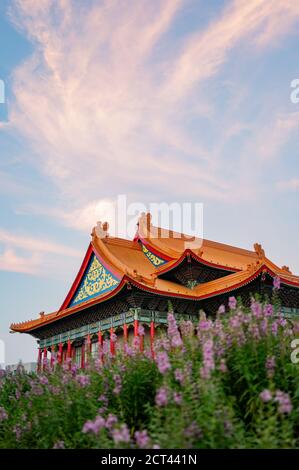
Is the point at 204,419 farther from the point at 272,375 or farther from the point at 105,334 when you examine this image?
the point at 105,334

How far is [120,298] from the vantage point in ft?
69.4

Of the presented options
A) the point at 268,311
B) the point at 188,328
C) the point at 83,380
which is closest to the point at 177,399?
the point at 83,380

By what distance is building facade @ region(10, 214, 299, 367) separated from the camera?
2008 centimetres

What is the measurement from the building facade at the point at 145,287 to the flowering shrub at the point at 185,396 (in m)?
10.6

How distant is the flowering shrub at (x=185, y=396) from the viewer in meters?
4.82

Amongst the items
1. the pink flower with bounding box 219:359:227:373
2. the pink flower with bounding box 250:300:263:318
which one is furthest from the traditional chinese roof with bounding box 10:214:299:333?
the pink flower with bounding box 219:359:227:373

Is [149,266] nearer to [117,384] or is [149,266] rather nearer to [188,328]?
[188,328]

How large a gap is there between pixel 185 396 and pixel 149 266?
1972cm

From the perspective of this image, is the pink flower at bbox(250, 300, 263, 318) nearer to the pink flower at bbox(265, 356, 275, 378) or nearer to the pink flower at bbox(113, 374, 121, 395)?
the pink flower at bbox(265, 356, 275, 378)

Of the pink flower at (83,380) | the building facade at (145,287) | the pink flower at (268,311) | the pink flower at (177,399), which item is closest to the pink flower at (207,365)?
the pink flower at (177,399)

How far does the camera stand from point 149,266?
82.8 ft
